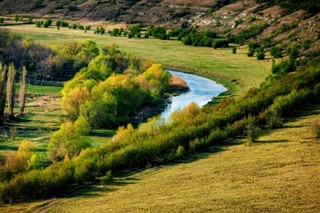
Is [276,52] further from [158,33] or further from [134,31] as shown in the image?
[134,31]

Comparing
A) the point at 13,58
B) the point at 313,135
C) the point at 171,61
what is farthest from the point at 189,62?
the point at 313,135

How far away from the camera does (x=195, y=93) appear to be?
95.4 meters

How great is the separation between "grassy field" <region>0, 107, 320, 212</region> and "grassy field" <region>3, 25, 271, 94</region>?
46.4m

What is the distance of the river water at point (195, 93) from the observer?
86.4m

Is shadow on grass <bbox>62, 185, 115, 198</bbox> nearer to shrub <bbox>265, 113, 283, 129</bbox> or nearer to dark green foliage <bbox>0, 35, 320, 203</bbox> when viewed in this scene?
dark green foliage <bbox>0, 35, 320, 203</bbox>

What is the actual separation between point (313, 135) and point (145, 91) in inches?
1514

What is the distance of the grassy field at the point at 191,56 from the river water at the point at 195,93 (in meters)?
2.58

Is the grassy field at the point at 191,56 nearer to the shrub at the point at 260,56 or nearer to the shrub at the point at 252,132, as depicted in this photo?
the shrub at the point at 260,56

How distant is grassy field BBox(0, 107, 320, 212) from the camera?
3578cm

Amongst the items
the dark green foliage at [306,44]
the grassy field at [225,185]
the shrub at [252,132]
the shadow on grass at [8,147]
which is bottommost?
the shadow on grass at [8,147]

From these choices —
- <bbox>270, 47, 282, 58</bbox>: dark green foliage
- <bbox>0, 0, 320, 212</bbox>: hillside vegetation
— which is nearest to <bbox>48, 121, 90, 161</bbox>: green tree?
<bbox>0, 0, 320, 212</bbox>: hillside vegetation

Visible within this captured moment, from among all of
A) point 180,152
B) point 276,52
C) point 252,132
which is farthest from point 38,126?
point 276,52

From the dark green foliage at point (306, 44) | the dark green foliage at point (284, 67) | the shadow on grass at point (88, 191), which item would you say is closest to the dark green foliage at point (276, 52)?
the dark green foliage at point (306, 44)

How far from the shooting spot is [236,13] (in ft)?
515
